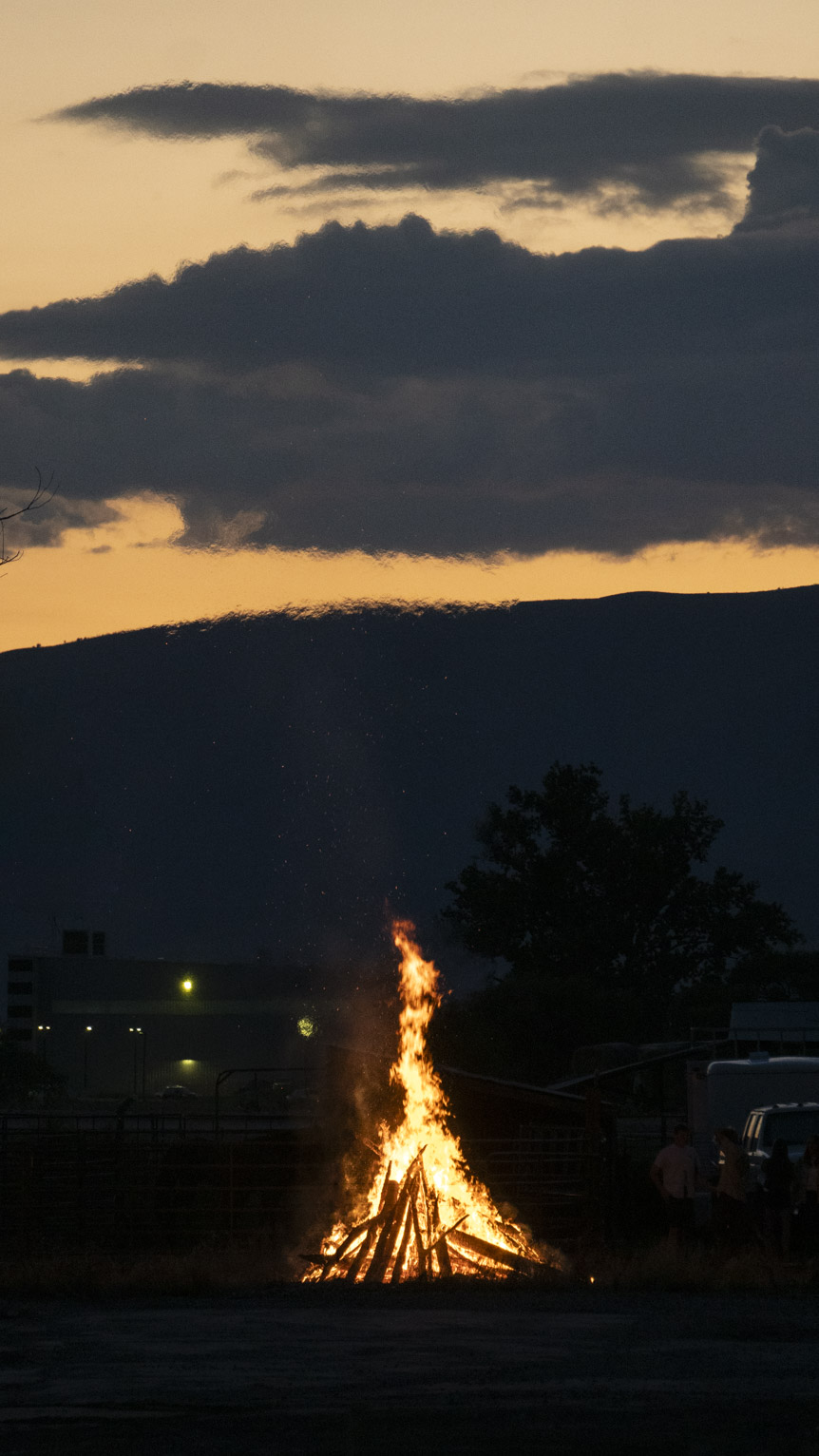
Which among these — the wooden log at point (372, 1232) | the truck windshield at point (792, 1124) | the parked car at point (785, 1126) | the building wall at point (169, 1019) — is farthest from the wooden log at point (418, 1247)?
the building wall at point (169, 1019)

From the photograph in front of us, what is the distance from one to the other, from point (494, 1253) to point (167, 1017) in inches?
4384

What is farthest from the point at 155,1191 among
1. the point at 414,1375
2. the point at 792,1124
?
the point at 414,1375

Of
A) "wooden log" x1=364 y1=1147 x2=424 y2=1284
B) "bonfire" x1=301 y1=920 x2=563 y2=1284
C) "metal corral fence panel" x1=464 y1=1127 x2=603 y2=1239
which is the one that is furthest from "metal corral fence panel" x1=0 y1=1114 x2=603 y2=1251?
"wooden log" x1=364 y1=1147 x2=424 y2=1284

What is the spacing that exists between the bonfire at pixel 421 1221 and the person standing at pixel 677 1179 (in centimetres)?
152

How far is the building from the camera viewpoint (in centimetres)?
12656

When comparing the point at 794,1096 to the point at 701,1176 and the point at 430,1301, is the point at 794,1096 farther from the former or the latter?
the point at 430,1301

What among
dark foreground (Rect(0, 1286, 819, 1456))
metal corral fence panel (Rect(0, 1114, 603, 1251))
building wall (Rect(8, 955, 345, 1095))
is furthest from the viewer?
building wall (Rect(8, 955, 345, 1095))

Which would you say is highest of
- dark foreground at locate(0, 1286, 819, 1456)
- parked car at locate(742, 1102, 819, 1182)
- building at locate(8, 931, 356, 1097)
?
building at locate(8, 931, 356, 1097)

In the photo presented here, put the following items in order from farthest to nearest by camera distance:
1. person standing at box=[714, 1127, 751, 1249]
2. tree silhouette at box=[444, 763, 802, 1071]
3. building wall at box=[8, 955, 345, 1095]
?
building wall at box=[8, 955, 345, 1095] < tree silhouette at box=[444, 763, 802, 1071] < person standing at box=[714, 1127, 751, 1249]

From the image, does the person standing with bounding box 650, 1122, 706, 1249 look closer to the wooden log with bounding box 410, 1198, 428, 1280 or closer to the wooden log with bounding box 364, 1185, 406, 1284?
the wooden log with bounding box 410, 1198, 428, 1280

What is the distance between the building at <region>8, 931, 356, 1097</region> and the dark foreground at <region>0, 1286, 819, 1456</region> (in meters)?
101

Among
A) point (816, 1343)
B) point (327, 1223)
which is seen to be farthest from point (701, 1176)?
point (816, 1343)

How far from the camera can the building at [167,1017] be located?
127 meters

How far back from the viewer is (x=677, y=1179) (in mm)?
22391
